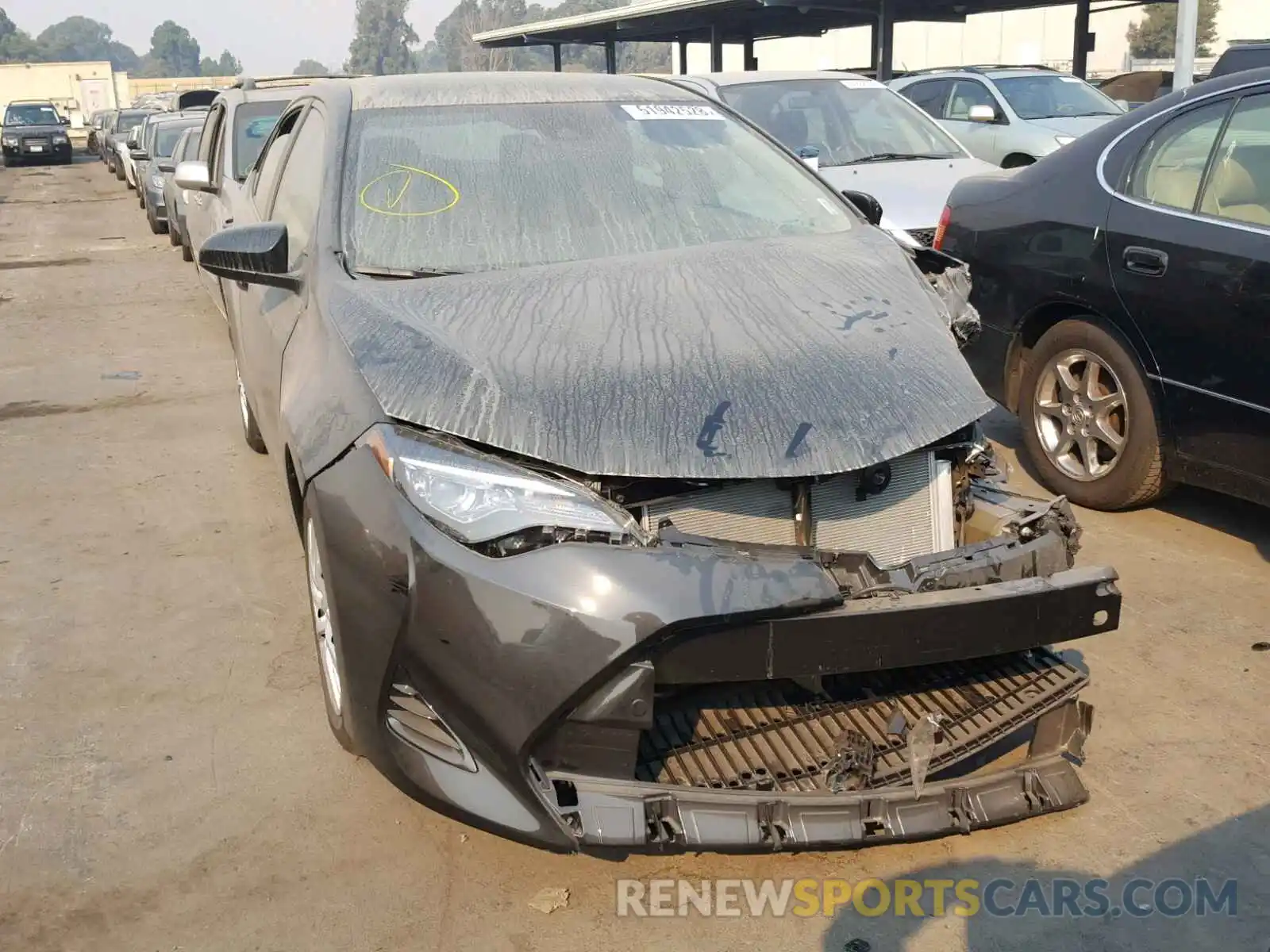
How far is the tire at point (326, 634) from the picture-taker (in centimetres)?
283

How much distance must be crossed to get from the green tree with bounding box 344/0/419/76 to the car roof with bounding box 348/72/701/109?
13670 cm

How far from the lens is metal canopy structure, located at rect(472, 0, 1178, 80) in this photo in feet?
80.2

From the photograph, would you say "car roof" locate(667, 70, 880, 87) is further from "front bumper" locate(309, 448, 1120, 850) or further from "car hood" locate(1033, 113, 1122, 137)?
"front bumper" locate(309, 448, 1120, 850)

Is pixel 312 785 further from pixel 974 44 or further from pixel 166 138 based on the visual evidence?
pixel 974 44

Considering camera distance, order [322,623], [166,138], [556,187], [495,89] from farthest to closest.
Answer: [166,138]
[495,89]
[556,187]
[322,623]

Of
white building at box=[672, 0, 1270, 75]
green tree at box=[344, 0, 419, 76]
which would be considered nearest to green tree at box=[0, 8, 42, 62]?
green tree at box=[344, 0, 419, 76]

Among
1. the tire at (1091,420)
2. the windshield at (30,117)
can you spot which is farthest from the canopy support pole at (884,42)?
the windshield at (30,117)

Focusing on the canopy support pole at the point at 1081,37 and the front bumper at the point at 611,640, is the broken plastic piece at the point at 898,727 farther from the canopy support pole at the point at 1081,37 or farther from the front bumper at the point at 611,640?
the canopy support pole at the point at 1081,37

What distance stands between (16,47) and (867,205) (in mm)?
162127

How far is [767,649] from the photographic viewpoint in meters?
2.50

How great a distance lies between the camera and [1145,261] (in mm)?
4582

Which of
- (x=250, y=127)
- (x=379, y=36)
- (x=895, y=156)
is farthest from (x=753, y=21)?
(x=379, y=36)

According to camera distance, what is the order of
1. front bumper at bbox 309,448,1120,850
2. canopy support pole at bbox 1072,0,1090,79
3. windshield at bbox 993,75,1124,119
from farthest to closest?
canopy support pole at bbox 1072,0,1090,79
windshield at bbox 993,75,1124,119
front bumper at bbox 309,448,1120,850

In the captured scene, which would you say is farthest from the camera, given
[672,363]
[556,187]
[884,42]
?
[884,42]
